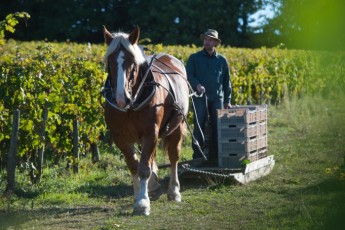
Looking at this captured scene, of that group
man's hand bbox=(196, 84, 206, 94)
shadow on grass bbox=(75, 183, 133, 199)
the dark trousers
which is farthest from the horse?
the dark trousers

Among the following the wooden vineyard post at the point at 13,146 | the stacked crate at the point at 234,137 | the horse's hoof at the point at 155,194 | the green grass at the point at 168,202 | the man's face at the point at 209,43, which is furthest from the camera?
the man's face at the point at 209,43

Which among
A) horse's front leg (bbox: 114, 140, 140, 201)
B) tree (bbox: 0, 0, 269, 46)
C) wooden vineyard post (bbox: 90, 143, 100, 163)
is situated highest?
tree (bbox: 0, 0, 269, 46)

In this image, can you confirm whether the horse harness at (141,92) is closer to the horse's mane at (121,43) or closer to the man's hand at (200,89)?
the horse's mane at (121,43)

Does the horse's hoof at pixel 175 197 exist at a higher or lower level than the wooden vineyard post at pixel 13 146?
lower

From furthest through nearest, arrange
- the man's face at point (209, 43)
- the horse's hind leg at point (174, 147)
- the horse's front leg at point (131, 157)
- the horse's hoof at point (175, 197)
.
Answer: the man's face at point (209, 43) → the horse's hind leg at point (174, 147) → the horse's hoof at point (175, 197) → the horse's front leg at point (131, 157)

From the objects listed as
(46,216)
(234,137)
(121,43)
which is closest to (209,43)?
(234,137)

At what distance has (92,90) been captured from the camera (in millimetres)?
10438

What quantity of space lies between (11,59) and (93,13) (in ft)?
123

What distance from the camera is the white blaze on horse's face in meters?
6.62

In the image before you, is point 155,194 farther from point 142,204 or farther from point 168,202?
point 142,204

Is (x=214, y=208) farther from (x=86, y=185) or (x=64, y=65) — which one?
(x=64, y=65)

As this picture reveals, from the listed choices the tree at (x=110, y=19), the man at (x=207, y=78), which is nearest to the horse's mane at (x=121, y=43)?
the man at (x=207, y=78)

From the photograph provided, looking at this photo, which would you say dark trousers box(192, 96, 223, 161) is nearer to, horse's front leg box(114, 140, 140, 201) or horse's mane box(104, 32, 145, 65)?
horse's front leg box(114, 140, 140, 201)

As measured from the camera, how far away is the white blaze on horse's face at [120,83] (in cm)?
662
